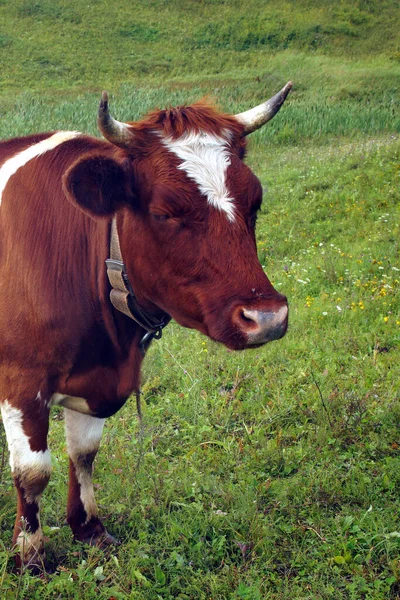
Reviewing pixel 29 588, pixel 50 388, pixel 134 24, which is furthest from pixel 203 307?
pixel 134 24

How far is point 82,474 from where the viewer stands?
3.75 metres

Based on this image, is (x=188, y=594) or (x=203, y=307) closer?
(x=203, y=307)

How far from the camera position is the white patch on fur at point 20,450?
10.4 ft

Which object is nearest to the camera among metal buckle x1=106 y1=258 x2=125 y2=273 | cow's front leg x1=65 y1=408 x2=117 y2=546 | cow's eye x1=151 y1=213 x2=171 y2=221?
cow's eye x1=151 y1=213 x2=171 y2=221

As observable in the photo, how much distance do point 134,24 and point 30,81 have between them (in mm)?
9449

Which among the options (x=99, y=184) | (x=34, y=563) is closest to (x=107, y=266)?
(x=99, y=184)

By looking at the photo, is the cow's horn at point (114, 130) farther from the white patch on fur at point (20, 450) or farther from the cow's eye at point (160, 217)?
the white patch on fur at point (20, 450)

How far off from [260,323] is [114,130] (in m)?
1.07

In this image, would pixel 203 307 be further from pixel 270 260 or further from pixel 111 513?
pixel 270 260

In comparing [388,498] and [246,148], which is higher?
[246,148]

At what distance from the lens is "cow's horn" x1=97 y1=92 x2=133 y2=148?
8.77ft

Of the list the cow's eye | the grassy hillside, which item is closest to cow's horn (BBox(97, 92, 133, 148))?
the cow's eye

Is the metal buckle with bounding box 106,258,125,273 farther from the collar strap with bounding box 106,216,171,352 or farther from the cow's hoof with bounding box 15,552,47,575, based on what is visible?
the cow's hoof with bounding box 15,552,47,575

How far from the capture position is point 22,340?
10.0 feet
